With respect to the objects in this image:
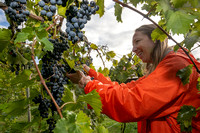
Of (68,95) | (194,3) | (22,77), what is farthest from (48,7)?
(194,3)

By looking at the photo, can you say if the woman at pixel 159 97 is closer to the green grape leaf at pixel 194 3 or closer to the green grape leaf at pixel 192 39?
the green grape leaf at pixel 192 39

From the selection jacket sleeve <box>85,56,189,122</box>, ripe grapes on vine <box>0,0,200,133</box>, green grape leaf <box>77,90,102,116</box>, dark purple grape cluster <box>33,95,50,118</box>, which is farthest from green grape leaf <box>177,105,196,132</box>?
dark purple grape cluster <box>33,95,50,118</box>

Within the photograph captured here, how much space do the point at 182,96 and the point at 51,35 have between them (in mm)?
1358

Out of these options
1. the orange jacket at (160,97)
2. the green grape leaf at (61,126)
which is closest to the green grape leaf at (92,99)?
the green grape leaf at (61,126)

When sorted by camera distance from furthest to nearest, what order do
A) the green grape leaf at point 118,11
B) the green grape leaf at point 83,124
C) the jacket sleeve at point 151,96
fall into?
the jacket sleeve at point 151,96 < the green grape leaf at point 118,11 < the green grape leaf at point 83,124

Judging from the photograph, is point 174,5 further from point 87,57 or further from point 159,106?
point 87,57

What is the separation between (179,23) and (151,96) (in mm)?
857

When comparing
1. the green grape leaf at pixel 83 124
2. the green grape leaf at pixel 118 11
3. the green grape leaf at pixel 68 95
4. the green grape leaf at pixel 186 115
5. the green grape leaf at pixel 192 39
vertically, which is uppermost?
the green grape leaf at pixel 118 11

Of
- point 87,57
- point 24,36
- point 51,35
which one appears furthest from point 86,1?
point 87,57

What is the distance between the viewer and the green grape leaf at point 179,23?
0.71 m

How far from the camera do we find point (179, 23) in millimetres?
721

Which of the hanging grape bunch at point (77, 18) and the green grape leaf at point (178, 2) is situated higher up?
the hanging grape bunch at point (77, 18)

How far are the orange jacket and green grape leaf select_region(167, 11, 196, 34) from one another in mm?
796

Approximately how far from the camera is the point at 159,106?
1.44 m
